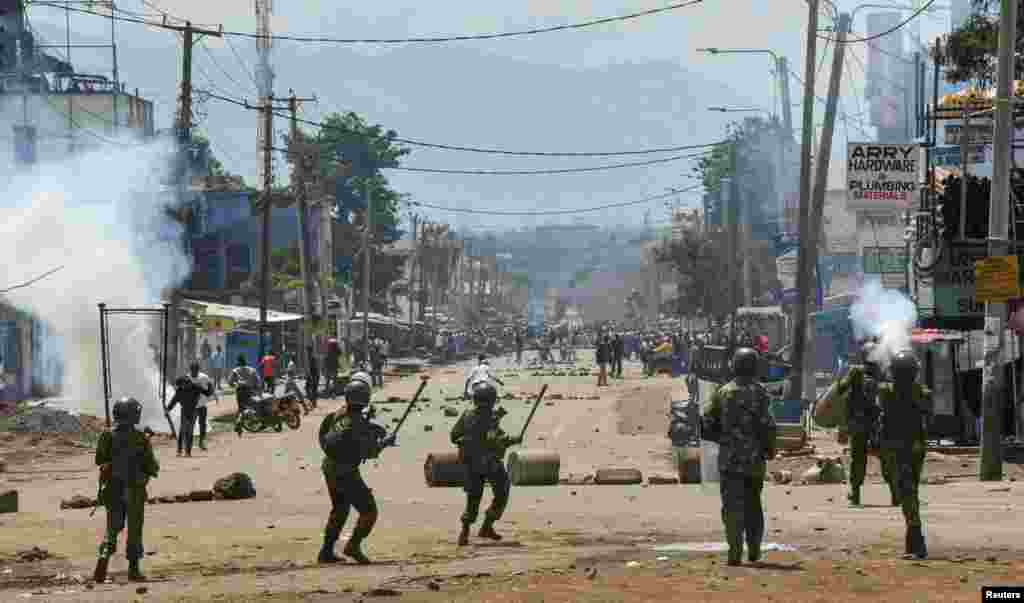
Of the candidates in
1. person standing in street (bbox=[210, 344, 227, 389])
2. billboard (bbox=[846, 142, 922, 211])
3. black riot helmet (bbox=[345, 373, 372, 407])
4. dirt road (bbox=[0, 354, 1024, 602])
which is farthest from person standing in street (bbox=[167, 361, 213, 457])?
person standing in street (bbox=[210, 344, 227, 389])

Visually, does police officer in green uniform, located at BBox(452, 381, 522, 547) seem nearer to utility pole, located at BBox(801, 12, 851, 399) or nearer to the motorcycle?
utility pole, located at BBox(801, 12, 851, 399)

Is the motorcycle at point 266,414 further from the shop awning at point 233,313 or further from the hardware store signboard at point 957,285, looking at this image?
the shop awning at point 233,313

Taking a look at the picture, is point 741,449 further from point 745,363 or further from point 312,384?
point 312,384

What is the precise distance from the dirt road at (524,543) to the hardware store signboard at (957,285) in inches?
113

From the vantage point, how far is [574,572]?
14.3 meters

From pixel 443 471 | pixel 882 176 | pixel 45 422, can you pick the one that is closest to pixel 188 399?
pixel 45 422

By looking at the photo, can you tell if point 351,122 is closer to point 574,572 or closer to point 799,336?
point 799,336

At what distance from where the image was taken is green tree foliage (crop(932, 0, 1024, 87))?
29391mm

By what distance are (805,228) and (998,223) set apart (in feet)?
49.0

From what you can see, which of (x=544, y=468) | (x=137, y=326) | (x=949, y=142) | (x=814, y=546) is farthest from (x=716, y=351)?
(x=814, y=546)

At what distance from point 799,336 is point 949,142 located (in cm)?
511

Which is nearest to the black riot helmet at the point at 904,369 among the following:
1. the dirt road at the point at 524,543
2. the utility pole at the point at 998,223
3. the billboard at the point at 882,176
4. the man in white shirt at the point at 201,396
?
the dirt road at the point at 524,543

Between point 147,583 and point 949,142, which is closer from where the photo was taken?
point 147,583

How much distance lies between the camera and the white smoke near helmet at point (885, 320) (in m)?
22.7
